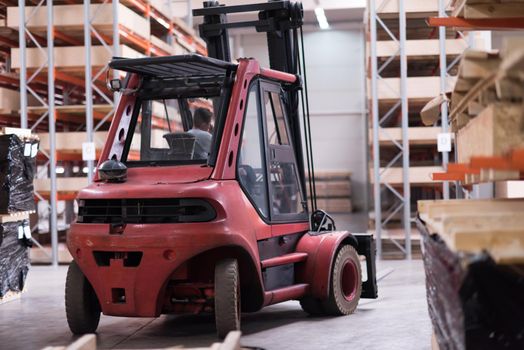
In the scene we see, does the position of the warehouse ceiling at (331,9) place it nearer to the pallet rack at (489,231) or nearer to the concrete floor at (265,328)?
the concrete floor at (265,328)

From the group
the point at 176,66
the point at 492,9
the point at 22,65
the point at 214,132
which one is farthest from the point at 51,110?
the point at 492,9

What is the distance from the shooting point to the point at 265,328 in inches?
271

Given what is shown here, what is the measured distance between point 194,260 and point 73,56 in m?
6.67

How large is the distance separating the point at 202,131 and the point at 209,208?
108 centimetres

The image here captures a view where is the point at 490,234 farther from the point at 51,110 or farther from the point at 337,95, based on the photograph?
the point at 337,95

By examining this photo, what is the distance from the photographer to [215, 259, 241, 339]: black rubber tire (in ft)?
19.2

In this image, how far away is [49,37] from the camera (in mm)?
11773

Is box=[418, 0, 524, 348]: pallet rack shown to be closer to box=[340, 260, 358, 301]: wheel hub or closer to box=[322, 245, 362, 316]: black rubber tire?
box=[322, 245, 362, 316]: black rubber tire

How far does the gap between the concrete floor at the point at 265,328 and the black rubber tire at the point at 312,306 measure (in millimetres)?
92

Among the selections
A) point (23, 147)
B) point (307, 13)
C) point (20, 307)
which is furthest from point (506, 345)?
point (307, 13)

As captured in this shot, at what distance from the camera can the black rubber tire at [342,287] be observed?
7.23 m

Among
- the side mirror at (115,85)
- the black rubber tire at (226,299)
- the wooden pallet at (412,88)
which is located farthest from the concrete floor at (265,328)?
the wooden pallet at (412,88)

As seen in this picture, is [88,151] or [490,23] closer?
[490,23]

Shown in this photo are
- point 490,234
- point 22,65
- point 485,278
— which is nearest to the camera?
point 490,234
